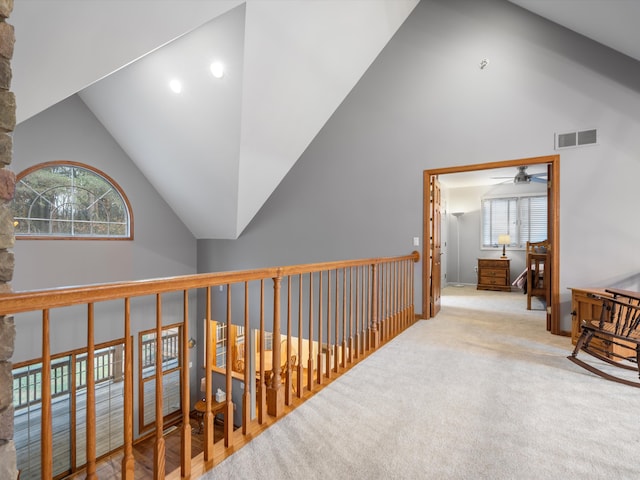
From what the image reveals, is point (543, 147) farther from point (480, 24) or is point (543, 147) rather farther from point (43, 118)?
point (43, 118)

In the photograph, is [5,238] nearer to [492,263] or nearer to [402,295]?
[402,295]

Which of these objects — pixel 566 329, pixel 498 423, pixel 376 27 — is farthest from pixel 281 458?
pixel 376 27

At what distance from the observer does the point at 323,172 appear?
5.31 meters

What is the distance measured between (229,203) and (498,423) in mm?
4695

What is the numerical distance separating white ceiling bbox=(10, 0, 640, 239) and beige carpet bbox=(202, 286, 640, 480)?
3.13 metres

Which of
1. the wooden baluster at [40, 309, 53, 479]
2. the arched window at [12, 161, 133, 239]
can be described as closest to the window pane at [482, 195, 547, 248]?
the arched window at [12, 161, 133, 239]

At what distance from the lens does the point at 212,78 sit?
3902mm

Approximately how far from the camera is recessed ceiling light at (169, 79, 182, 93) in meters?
4.17

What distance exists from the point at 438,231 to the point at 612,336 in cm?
264

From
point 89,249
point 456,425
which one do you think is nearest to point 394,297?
point 456,425

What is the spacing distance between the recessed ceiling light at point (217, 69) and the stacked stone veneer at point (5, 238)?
307cm

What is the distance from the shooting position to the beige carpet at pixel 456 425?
59.0 inches

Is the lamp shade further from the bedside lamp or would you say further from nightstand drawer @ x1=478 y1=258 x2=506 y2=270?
nightstand drawer @ x1=478 y1=258 x2=506 y2=270

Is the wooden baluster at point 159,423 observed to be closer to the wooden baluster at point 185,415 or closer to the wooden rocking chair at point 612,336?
the wooden baluster at point 185,415
